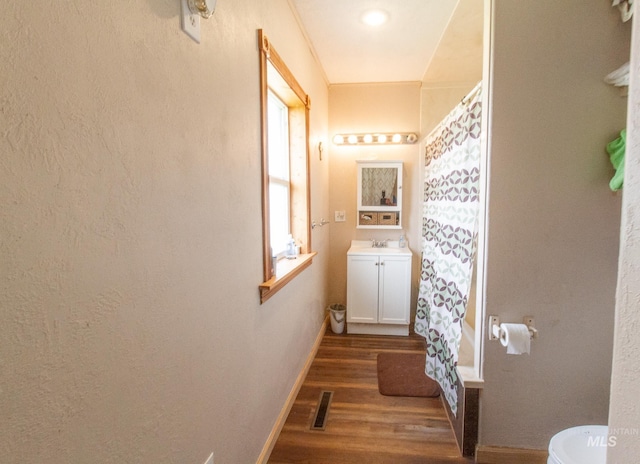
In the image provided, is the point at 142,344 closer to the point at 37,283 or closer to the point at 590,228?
the point at 37,283

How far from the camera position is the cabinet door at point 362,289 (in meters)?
2.90

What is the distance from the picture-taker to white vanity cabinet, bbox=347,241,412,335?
9.43 ft

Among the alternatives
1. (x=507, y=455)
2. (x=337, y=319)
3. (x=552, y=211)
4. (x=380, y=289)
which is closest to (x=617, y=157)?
(x=552, y=211)

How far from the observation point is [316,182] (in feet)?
8.80

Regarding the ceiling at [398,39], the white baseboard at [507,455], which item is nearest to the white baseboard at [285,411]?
the white baseboard at [507,455]

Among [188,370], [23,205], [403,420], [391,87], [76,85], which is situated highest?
[391,87]

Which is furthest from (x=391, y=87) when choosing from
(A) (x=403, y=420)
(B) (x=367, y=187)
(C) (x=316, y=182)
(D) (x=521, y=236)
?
(A) (x=403, y=420)

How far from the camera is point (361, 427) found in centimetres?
174

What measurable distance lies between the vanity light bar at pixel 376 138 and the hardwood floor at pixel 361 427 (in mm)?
2178

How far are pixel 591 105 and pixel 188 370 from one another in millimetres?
1927

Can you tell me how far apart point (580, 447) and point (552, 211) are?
3.07 ft

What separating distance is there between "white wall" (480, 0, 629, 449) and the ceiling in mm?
709

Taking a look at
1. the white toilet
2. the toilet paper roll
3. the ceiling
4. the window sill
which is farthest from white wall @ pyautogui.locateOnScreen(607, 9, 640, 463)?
the ceiling

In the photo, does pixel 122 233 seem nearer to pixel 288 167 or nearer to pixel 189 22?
pixel 189 22
